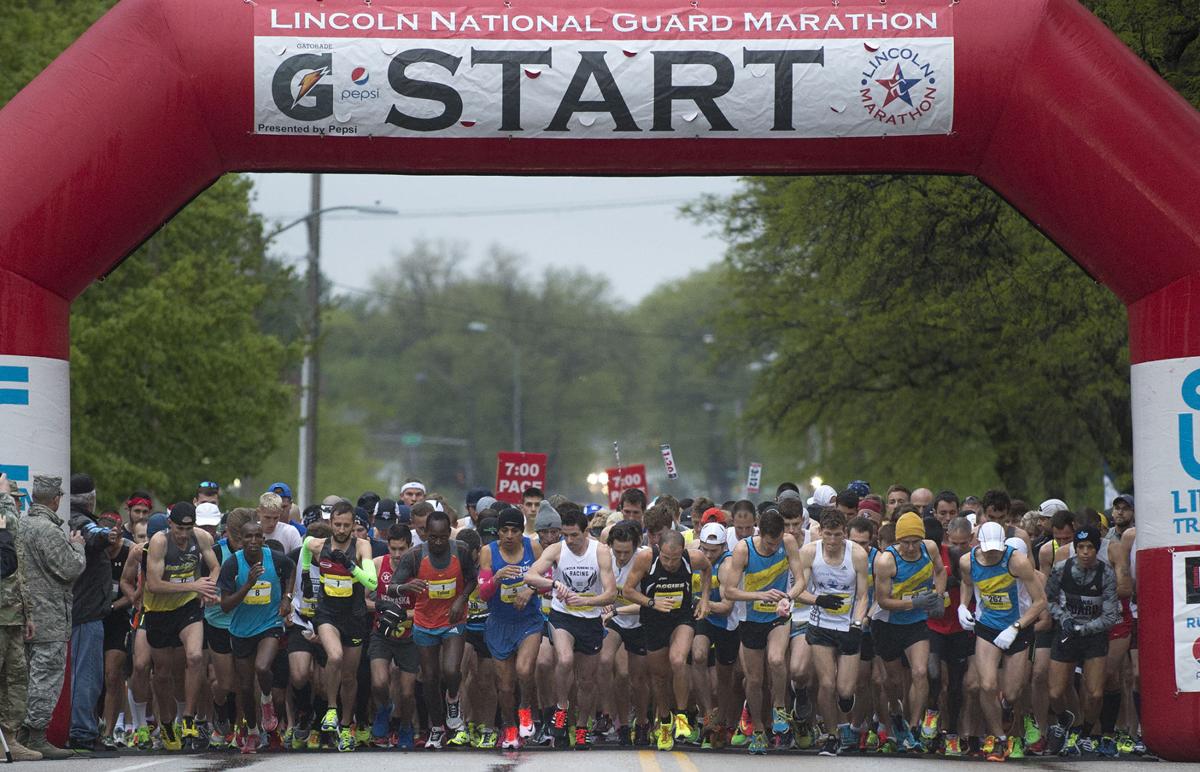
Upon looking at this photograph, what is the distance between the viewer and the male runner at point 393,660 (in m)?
15.5

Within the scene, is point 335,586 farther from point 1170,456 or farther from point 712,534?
point 1170,456

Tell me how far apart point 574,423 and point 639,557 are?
89.2 m

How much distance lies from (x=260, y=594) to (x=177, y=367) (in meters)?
15.5

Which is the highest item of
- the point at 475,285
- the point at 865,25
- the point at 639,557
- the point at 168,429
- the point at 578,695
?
the point at 475,285

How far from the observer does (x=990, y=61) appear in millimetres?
14211

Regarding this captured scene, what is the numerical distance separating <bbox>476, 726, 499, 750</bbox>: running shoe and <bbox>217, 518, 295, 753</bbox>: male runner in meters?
1.72

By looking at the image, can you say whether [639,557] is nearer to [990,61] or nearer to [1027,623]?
[1027,623]

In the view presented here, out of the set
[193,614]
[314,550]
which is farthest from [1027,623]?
[193,614]

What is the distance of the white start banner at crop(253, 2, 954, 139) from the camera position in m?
14.3

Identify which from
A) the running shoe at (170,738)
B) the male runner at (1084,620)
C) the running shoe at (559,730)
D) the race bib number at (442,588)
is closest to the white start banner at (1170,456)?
the male runner at (1084,620)

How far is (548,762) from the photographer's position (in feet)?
45.4

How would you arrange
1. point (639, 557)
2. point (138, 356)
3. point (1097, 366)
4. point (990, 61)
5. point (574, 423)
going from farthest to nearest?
point (574, 423), point (138, 356), point (1097, 366), point (639, 557), point (990, 61)

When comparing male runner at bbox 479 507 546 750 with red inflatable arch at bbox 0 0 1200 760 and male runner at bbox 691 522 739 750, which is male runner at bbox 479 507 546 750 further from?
red inflatable arch at bbox 0 0 1200 760

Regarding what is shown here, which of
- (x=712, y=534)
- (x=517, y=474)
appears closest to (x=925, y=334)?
(x=517, y=474)
